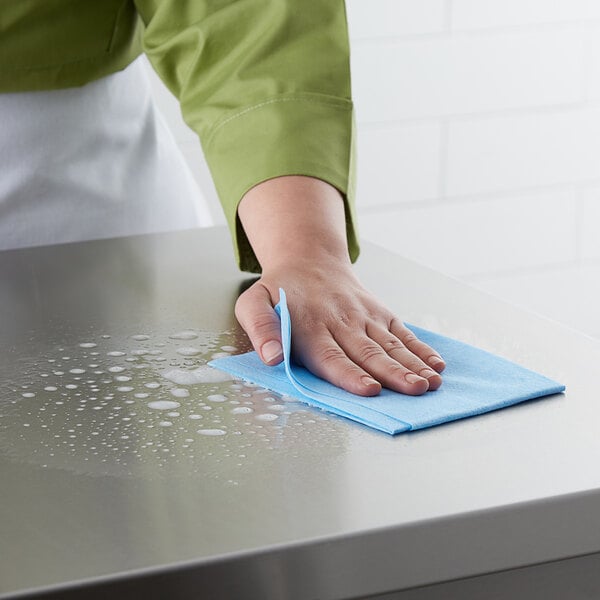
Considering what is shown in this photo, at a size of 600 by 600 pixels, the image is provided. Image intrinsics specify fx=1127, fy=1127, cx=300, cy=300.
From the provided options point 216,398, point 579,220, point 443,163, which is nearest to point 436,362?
point 216,398

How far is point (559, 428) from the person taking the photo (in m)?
0.54

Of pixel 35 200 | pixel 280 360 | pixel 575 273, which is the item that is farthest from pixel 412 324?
pixel 575 273

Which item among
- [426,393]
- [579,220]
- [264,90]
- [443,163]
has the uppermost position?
[264,90]

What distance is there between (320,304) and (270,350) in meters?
0.06

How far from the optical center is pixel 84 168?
0.99 m

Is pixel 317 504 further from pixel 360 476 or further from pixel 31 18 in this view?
pixel 31 18

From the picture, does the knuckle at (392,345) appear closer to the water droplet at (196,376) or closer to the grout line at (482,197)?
the water droplet at (196,376)

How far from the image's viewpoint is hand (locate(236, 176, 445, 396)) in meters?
0.61

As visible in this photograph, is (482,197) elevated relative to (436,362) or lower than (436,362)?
lower

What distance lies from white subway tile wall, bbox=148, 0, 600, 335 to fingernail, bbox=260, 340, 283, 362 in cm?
108

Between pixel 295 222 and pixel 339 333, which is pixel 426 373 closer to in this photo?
pixel 339 333

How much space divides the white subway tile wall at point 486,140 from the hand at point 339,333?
101 cm

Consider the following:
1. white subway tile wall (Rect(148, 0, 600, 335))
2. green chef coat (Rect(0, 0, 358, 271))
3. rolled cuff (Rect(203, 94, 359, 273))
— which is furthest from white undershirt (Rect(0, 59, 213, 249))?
white subway tile wall (Rect(148, 0, 600, 335))

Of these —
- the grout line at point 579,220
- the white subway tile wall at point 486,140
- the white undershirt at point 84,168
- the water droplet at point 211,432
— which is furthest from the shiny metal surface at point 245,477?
the grout line at point 579,220
